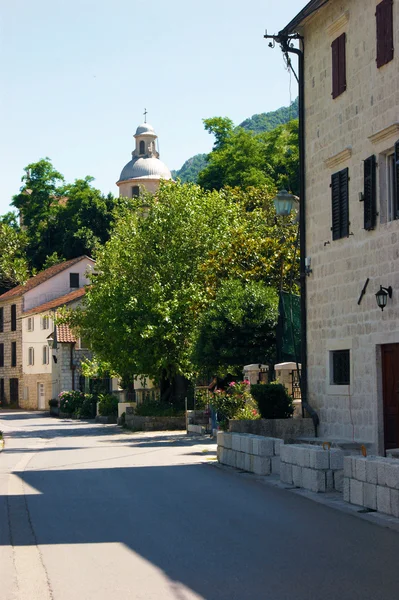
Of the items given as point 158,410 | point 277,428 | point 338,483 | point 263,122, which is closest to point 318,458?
point 338,483

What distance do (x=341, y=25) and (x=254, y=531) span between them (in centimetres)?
1251

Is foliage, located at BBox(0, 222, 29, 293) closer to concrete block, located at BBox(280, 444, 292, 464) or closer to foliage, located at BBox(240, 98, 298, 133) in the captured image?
concrete block, located at BBox(280, 444, 292, 464)

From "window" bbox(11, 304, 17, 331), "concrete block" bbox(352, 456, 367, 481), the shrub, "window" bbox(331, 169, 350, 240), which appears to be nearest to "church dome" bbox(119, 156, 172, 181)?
"window" bbox(11, 304, 17, 331)

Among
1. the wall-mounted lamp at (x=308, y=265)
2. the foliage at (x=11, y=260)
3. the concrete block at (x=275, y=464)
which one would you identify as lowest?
the concrete block at (x=275, y=464)

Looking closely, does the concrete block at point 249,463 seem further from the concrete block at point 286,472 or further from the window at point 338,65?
the window at point 338,65

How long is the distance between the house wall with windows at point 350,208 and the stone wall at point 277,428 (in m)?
0.42

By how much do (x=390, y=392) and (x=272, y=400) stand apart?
122 inches

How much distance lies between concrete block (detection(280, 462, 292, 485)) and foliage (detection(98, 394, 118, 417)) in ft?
99.8

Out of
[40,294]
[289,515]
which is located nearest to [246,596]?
[289,515]

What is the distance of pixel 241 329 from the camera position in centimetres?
2645

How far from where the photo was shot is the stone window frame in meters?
18.5

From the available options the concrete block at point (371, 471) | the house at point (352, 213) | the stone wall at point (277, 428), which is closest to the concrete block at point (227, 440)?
the stone wall at point (277, 428)

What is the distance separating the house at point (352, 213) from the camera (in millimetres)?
16984

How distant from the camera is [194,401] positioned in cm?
3403
